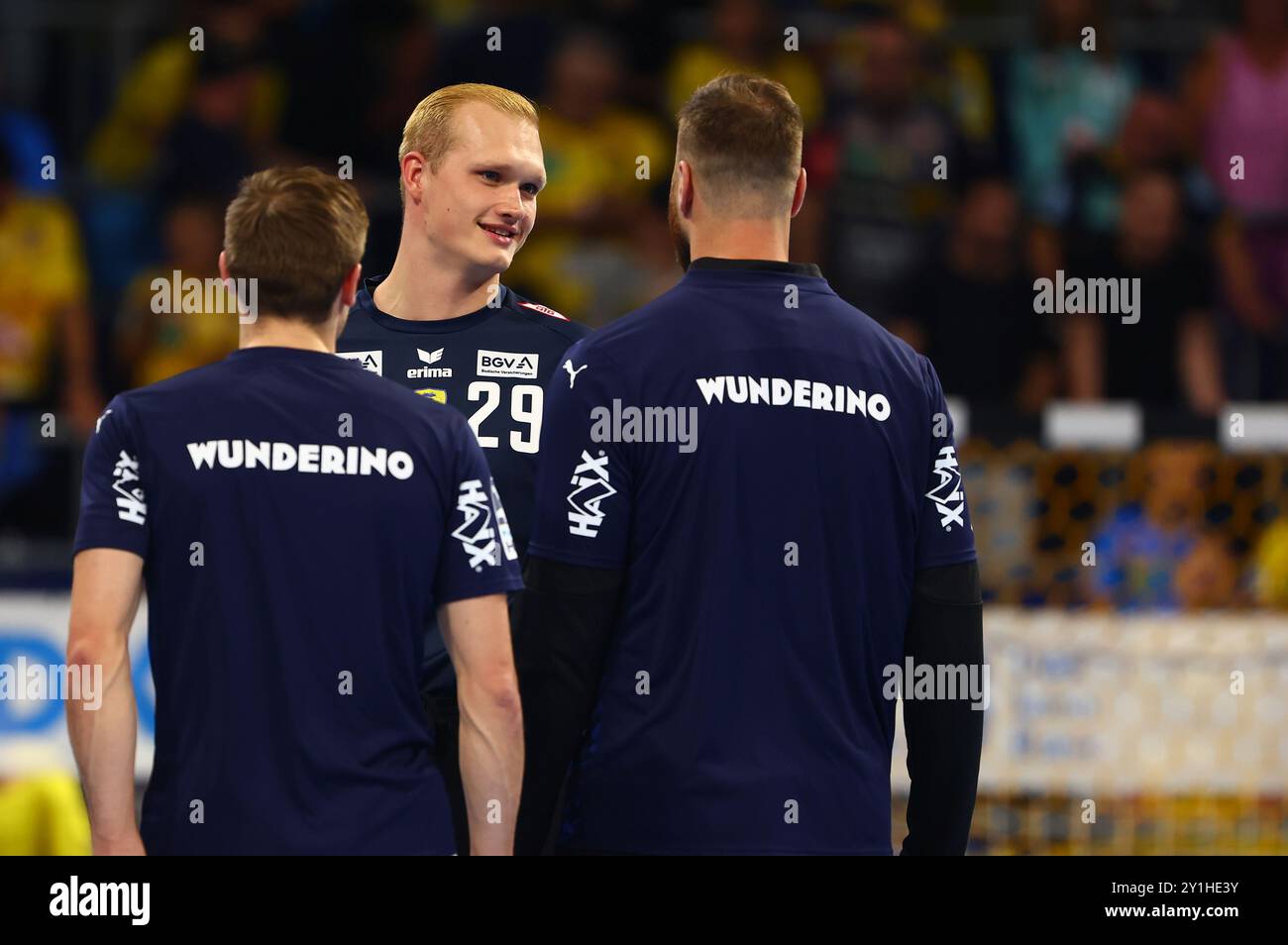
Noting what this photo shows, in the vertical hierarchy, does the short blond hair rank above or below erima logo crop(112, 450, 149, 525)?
above

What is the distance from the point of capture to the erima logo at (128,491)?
3.48m

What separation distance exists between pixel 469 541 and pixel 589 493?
0.31m

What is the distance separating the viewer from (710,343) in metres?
3.91

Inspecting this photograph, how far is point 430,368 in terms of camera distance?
16.0ft

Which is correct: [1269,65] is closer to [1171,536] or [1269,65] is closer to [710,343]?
[1171,536]

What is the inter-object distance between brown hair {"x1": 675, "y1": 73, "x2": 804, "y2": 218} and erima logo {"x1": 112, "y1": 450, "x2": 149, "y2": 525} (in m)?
1.38

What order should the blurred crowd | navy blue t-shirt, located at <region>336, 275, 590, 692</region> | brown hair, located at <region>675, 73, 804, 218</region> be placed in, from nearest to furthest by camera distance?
brown hair, located at <region>675, 73, 804, 218</region> < navy blue t-shirt, located at <region>336, 275, 590, 692</region> < the blurred crowd

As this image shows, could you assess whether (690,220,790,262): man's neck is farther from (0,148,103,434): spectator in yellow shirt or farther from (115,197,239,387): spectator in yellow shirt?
(0,148,103,434): spectator in yellow shirt

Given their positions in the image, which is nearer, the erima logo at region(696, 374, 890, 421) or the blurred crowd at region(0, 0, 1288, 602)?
the erima logo at region(696, 374, 890, 421)

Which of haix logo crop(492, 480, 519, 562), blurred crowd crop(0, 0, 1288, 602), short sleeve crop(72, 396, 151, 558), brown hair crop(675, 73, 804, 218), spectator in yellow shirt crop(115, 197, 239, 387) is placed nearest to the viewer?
short sleeve crop(72, 396, 151, 558)

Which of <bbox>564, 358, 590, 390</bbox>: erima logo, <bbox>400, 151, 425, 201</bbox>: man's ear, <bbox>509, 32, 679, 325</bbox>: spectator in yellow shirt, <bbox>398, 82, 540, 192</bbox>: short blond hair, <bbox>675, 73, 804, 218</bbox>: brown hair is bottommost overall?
<bbox>564, 358, 590, 390</bbox>: erima logo

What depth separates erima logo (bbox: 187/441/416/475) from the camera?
3496 mm
